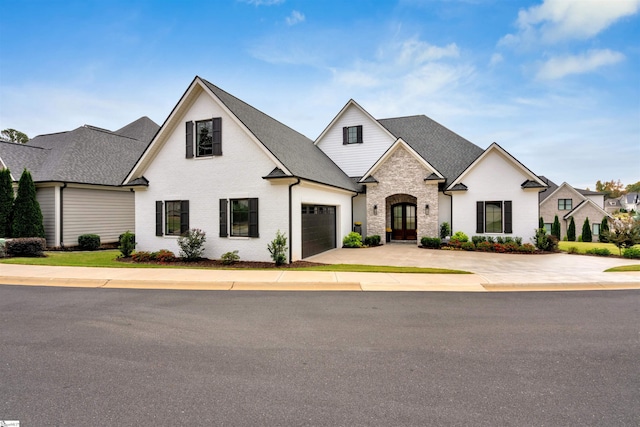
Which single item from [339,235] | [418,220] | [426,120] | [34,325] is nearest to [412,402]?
[34,325]

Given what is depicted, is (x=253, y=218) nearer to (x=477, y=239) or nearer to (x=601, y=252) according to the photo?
(x=477, y=239)

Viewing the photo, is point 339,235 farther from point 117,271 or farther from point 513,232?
point 117,271

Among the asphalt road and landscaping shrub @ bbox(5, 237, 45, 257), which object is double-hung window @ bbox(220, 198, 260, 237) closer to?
the asphalt road

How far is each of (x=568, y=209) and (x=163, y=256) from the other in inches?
1918

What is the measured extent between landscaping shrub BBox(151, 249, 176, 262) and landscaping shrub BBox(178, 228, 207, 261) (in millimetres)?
475

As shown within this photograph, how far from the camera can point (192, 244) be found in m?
14.1

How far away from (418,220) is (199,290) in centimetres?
1519

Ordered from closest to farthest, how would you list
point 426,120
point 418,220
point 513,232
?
1. point 513,232
2. point 418,220
3. point 426,120

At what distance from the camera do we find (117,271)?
37.6 ft

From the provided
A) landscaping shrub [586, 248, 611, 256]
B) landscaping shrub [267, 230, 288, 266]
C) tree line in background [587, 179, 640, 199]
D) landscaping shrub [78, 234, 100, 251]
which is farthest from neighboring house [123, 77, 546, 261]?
tree line in background [587, 179, 640, 199]

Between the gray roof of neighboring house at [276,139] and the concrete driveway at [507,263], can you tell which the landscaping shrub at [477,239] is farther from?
the gray roof of neighboring house at [276,139]

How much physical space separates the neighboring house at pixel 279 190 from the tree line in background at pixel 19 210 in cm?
667

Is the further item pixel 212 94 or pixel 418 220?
pixel 418 220

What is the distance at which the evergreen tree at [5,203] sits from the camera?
57.8 ft
